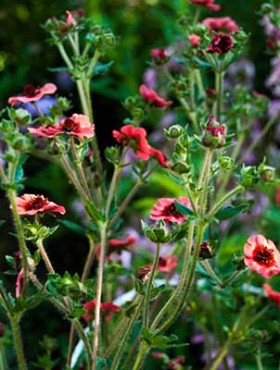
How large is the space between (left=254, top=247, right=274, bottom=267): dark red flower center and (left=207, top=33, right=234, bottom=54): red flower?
25 centimetres

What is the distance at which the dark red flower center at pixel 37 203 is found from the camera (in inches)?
32.2

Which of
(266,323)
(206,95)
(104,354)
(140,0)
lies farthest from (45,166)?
(104,354)

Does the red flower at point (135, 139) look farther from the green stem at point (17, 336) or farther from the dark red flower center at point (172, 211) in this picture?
the green stem at point (17, 336)

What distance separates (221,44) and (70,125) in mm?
221

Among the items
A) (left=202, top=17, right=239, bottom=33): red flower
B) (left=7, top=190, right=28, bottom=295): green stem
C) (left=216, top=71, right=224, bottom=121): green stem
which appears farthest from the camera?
(left=202, top=17, right=239, bottom=33): red flower

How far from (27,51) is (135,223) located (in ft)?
2.23

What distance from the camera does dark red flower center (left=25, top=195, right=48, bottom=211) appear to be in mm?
819

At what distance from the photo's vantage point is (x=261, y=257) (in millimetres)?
837

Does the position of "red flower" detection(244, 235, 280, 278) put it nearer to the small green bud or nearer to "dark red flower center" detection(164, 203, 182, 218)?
"dark red flower center" detection(164, 203, 182, 218)

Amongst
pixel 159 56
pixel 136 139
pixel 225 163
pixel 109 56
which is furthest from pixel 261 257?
pixel 109 56

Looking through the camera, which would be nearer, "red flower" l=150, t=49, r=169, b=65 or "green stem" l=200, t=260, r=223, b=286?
"green stem" l=200, t=260, r=223, b=286

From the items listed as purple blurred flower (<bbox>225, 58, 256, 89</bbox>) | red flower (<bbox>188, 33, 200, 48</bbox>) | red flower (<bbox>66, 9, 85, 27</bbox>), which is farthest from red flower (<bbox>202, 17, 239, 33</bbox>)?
purple blurred flower (<bbox>225, 58, 256, 89</bbox>)

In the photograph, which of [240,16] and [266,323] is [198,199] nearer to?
[266,323]

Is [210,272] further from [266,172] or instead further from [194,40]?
[194,40]
